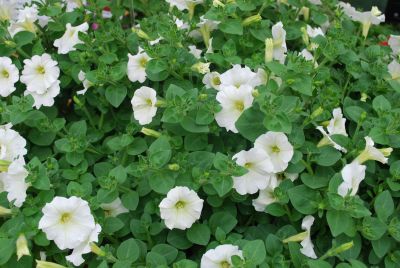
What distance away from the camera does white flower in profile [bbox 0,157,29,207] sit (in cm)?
147

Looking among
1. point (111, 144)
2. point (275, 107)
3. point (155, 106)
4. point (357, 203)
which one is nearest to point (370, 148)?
point (357, 203)

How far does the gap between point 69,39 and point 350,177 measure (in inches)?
45.4

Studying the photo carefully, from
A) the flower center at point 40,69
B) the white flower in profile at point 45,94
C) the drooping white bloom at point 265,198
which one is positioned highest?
the flower center at point 40,69

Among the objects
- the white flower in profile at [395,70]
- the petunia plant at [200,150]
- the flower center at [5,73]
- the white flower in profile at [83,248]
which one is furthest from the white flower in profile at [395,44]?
the flower center at [5,73]

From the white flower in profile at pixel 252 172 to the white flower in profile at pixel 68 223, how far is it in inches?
16.8

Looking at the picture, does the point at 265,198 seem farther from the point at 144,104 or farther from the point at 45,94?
the point at 45,94

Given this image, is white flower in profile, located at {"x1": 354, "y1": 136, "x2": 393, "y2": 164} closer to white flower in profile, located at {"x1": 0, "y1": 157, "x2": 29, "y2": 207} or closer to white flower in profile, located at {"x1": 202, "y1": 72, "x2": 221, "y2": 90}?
white flower in profile, located at {"x1": 202, "y1": 72, "x2": 221, "y2": 90}

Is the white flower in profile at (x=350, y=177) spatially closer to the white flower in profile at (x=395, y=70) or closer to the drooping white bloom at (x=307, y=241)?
the drooping white bloom at (x=307, y=241)

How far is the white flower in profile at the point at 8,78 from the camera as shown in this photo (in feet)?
5.88

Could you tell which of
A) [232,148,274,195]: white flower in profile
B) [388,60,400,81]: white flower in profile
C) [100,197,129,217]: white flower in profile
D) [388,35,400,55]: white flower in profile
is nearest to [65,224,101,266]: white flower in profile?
[100,197,129,217]: white flower in profile

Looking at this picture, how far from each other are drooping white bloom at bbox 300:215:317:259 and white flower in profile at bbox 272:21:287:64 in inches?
22.9

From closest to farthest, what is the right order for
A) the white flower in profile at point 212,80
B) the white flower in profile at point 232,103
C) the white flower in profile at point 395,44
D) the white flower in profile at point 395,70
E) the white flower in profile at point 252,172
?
the white flower in profile at point 252,172 → the white flower in profile at point 232,103 → the white flower in profile at point 212,80 → the white flower in profile at point 395,70 → the white flower in profile at point 395,44

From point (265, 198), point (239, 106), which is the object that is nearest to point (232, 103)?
point (239, 106)

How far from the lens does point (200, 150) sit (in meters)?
1.55
